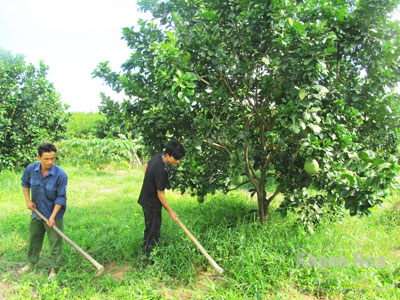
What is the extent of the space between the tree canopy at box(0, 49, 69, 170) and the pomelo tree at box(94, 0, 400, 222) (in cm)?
504

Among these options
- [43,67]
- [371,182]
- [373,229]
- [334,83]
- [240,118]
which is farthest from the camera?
[43,67]

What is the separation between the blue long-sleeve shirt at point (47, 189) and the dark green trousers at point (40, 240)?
0.12 m

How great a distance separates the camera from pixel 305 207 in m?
3.43

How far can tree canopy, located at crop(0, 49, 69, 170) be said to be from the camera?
7.00m

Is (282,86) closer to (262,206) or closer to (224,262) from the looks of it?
(262,206)

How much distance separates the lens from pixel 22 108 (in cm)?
723

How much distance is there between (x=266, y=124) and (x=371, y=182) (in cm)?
140

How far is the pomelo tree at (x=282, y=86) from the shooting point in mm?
2477

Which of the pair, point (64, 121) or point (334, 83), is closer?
point (334, 83)

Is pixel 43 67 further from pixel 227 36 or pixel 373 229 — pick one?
pixel 373 229

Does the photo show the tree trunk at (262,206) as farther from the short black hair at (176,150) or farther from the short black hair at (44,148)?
the short black hair at (44,148)

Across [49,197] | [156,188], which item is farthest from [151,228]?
[49,197]

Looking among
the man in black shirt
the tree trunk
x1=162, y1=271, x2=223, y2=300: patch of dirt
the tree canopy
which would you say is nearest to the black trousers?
the man in black shirt

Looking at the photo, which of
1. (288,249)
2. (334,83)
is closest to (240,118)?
(334,83)
